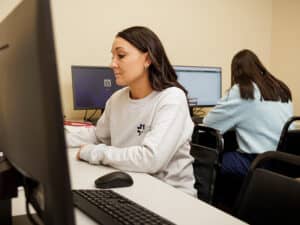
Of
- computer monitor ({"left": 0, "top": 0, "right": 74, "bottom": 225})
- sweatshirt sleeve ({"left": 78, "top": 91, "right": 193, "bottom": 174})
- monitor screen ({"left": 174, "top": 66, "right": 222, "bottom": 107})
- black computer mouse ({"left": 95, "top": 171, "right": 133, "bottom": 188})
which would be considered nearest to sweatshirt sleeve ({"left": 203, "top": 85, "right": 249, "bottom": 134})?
monitor screen ({"left": 174, "top": 66, "right": 222, "bottom": 107})

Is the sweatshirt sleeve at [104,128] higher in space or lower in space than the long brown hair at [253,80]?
lower

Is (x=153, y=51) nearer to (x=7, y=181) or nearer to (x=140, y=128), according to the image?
(x=140, y=128)

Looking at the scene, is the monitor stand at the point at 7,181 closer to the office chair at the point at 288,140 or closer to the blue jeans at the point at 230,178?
the blue jeans at the point at 230,178

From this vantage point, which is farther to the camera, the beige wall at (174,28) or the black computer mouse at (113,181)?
the beige wall at (174,28)

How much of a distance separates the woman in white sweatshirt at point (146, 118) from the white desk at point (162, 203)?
82mm

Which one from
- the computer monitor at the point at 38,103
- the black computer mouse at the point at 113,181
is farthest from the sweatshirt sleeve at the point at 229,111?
the computer monitor at the point at 38,103

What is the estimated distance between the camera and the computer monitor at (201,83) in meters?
3.00

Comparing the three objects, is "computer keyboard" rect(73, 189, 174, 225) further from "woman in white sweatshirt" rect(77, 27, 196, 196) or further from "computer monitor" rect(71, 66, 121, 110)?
"computer monitor" rect(71, 66, 121, 110)

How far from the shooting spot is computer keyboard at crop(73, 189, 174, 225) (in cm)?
72

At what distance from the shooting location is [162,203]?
89 centimetres

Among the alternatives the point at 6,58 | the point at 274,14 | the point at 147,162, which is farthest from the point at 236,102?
the point at 274,14

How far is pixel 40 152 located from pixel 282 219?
0.65 meters

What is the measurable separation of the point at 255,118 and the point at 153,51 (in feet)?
3.40

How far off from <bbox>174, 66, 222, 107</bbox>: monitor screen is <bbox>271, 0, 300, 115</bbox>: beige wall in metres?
0.94
